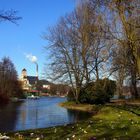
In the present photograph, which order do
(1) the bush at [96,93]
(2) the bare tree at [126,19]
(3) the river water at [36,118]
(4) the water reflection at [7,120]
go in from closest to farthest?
(2) the bare tree at [126,19], (4) the water reflection at [7,120], (3) the river water at [36,118], (1) the bush at [96,93]

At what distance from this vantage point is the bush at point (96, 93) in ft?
158

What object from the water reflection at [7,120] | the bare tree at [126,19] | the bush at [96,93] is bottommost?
the water reflection at [7,120]

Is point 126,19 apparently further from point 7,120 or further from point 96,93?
point 96,93

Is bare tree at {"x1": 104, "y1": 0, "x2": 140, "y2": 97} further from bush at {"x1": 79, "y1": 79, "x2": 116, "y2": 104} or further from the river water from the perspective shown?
bush at {"x1": 79, "y1": 79, "x2": 116, "y2": 104}

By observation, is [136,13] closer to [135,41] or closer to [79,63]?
[135,41]

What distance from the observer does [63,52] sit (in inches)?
2085

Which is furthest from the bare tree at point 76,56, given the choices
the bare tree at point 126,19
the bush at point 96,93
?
the bare tree at point 126,19

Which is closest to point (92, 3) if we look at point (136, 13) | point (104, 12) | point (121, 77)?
point (104, 12)

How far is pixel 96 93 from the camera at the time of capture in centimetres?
4794

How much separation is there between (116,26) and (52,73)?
34398 millimetres

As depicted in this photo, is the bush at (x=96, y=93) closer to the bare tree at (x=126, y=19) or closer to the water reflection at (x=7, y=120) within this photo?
the water reflection at (x=7, y=120)

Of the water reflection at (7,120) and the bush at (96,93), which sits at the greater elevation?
the bush at (96,93)

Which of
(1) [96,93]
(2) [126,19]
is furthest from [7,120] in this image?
(1) [96,93]

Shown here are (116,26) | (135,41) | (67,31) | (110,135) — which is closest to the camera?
(110,135)
